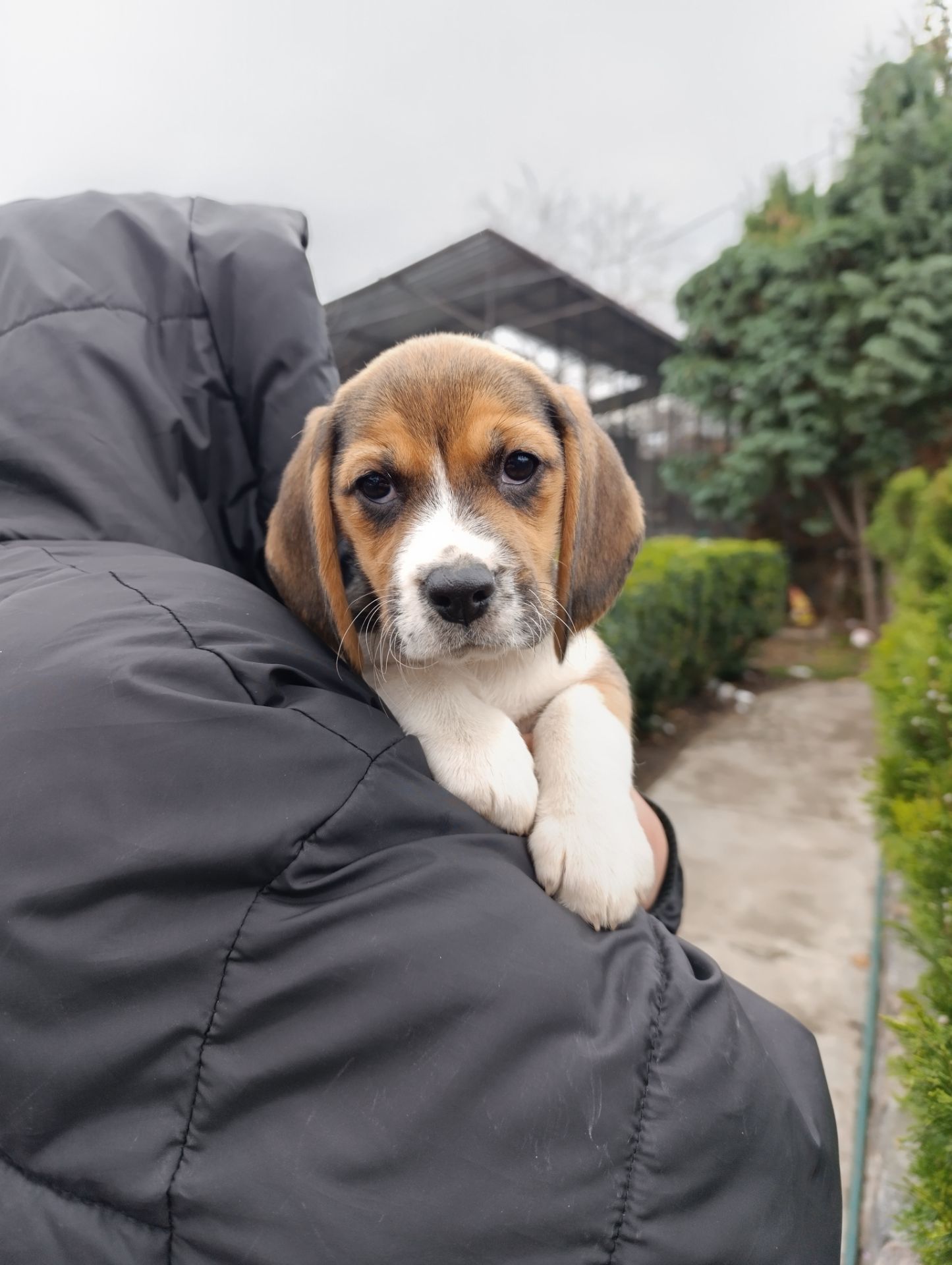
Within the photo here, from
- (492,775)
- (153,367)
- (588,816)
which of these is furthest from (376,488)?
(588,816)

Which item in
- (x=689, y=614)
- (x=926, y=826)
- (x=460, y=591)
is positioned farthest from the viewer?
(x=689, y=614)

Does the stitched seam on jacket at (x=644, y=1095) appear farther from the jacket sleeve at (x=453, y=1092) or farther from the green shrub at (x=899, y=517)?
the green shrub at (x=899, y=517)

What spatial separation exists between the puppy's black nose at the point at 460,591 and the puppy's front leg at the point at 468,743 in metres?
0.22

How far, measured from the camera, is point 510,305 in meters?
15.6

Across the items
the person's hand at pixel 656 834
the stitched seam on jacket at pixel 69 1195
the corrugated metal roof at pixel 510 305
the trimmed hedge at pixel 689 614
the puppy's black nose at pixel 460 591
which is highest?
the puppy's black nose at pixel 460 591

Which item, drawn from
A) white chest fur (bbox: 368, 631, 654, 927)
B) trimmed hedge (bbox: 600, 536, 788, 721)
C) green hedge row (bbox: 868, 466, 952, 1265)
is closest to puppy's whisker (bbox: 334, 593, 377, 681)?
white chest fur (bbox: 368, 631, 654, 927)

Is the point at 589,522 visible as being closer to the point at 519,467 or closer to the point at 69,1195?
the point at 519,467

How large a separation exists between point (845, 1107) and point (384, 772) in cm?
345

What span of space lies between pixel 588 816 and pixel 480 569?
57cm

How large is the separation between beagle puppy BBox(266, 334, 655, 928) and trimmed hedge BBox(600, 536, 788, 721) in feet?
12.1

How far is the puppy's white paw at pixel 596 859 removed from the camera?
4.58ft

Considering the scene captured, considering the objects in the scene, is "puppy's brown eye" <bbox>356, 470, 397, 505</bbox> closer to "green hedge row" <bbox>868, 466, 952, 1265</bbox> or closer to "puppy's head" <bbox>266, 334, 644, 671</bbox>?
"puppy's head" <bbox>266, 334, 644, 671</bbox>

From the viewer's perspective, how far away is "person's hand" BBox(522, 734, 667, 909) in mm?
2008

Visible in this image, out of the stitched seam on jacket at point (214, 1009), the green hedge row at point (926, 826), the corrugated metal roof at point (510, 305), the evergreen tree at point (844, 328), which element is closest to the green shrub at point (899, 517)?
the evergreen tree at point (844, 328)
